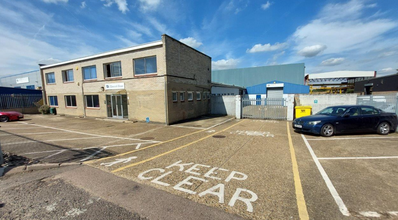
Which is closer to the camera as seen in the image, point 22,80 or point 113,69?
point 113,69

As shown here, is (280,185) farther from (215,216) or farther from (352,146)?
(352,146)

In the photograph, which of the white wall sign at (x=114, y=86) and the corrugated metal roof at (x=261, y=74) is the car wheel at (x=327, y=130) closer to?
the white wall sign at (x=114, y=86)

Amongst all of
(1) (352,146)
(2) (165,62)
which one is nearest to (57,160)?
(2) (165,62)

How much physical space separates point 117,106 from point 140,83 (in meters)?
3.83

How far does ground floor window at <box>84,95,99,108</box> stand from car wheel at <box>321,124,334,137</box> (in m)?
18.5

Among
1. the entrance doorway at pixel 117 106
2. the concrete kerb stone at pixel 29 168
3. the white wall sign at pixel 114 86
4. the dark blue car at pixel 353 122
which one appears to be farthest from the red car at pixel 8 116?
the dark blue car at pixel 353 122

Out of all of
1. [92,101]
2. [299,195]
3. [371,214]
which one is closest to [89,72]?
[92,101]

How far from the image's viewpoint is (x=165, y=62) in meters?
11.6

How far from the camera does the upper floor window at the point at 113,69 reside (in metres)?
14.3

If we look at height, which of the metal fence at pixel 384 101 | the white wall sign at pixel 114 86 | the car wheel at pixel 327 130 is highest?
the white wall sign at pixel 114 86

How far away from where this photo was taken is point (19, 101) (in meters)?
20.8

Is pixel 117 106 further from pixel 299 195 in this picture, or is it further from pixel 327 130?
pixel 327 130

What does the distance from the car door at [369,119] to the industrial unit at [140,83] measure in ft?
Result: 36.6

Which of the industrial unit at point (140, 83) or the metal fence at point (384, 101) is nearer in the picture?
the metal fence at point (384, 101)
